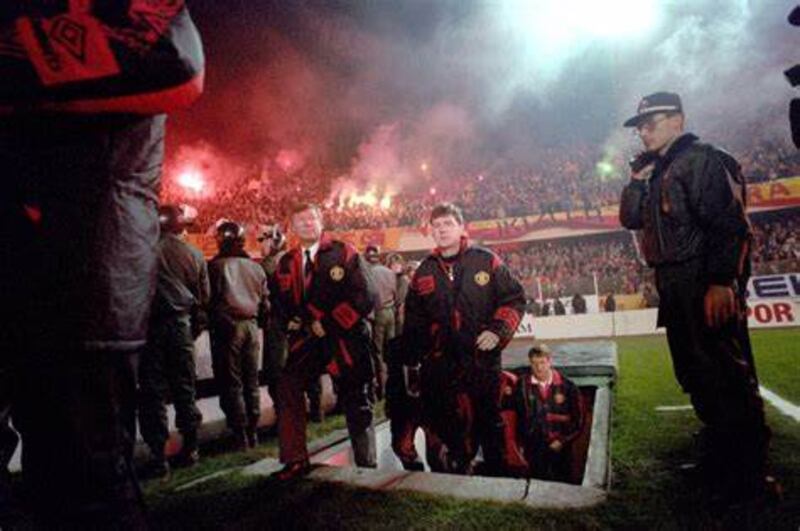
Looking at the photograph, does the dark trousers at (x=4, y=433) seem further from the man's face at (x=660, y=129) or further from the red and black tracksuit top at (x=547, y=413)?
the red and black tracksuit top at (x=547, y=413)

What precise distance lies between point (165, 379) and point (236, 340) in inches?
35.2

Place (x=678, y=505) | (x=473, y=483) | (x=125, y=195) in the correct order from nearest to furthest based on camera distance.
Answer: (x=125, y=195), (x=678, y=505), (x=473, y=483)

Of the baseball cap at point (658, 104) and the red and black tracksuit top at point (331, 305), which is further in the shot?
the red and black tracksuit top at point (331, 305)

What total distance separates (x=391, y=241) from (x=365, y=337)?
2920 cm

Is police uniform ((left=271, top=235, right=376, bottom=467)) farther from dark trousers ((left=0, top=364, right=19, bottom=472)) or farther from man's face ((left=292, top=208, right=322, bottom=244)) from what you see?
dark trousers ((left=0, top=364, right=19, bottom=472))

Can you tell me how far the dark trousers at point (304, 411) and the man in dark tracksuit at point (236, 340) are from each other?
4.22 ft

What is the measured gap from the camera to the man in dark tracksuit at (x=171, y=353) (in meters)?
3.94

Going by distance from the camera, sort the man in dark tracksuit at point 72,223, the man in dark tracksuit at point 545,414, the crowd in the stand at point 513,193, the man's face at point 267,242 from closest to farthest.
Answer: the man in dark tracksuit at point 72,223 < the man in dark tracksuit at point 545,414 < the man's face at point 267,242 < the crowd in the stand at point 513,193

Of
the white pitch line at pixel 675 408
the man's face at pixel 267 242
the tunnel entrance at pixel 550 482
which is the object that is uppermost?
the man's face at pixel 267 242

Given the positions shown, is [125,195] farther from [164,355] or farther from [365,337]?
[164,355]

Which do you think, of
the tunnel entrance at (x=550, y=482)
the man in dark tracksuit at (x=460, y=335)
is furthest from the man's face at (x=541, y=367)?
the man in dark tracksuit at (x=460, y=335)

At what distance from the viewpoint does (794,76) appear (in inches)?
87.2

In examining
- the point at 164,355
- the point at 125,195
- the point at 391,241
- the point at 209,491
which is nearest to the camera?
the point at 125,195

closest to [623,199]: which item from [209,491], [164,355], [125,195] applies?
[125,195]
